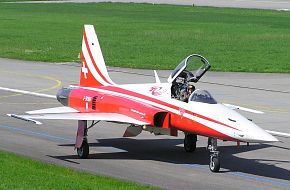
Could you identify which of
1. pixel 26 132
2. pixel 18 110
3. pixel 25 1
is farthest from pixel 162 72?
pixel 25 1

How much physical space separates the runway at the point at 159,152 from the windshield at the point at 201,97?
6.07 feet

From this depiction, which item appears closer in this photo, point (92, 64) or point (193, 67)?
point (193, 67)

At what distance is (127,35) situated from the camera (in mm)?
77625

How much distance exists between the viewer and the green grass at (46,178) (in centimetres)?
2211

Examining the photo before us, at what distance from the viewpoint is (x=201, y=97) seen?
25.9 metres

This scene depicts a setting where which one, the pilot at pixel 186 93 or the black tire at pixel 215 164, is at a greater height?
the pilot at pixel 186 93

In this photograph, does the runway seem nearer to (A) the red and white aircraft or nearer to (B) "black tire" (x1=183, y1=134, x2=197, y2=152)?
(B) "black tire" (x1=183, y1=134, x2=197, y2=152)

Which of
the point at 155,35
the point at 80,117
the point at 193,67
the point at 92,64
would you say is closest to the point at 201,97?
the point at 193,67

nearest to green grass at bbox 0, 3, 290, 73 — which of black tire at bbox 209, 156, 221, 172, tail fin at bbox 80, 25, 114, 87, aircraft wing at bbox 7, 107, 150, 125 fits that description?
tail fin at bbox 80, 25, 114, 87

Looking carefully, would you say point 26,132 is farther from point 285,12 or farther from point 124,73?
point 285,12

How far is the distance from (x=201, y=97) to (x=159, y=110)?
1355 mm

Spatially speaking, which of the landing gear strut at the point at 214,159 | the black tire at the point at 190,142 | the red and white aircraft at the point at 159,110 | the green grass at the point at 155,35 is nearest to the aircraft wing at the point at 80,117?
the red and white aircraft at the point at 159,110

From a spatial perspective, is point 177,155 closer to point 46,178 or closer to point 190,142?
point 190,142

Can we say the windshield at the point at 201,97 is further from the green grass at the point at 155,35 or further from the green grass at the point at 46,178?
the green grass at the point at 155,35
